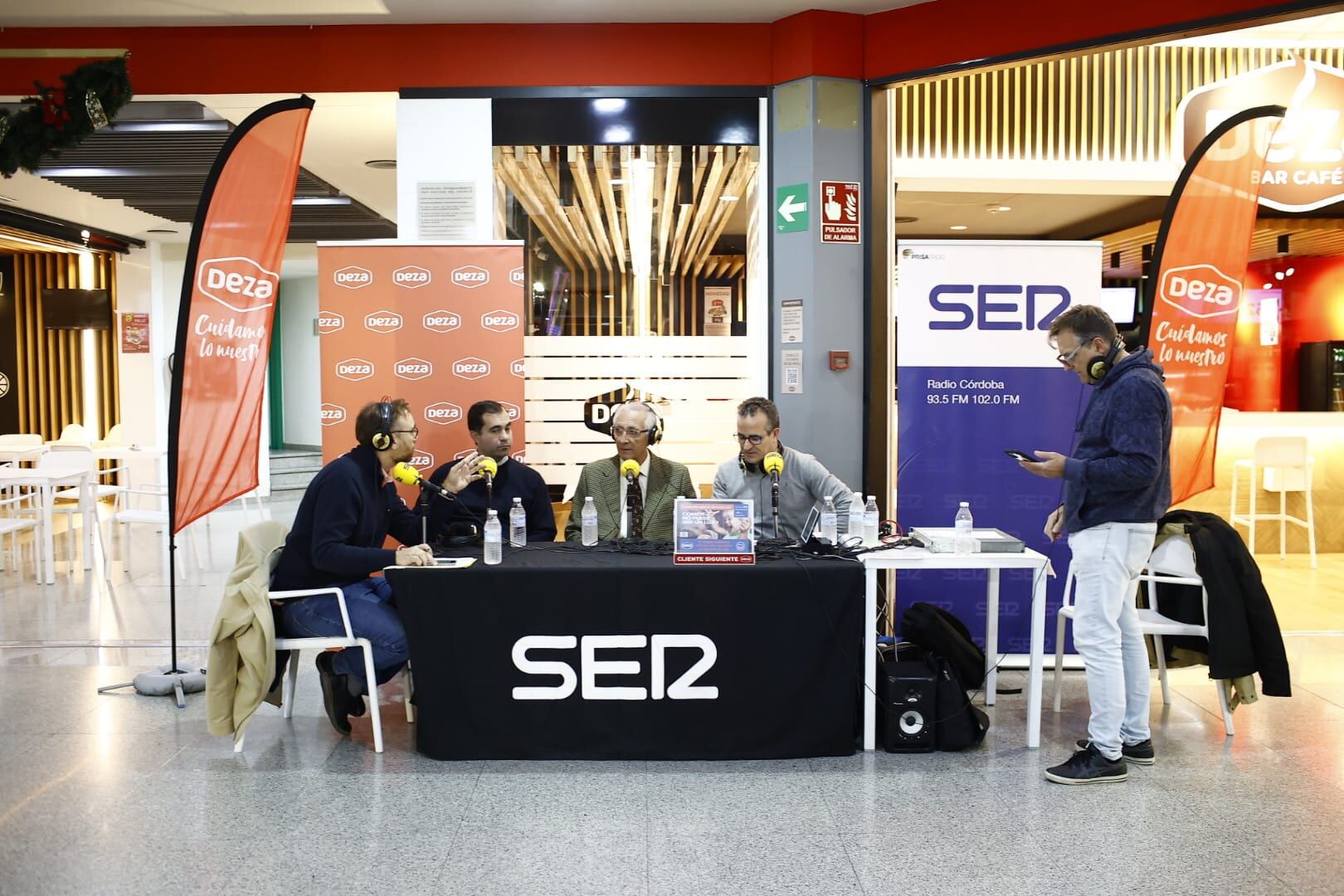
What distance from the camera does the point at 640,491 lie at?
445cm

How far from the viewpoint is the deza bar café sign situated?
6203 millimetres

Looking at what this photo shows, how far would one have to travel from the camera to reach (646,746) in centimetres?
365

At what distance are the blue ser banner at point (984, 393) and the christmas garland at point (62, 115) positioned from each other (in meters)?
3.59

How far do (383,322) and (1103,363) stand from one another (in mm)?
3503

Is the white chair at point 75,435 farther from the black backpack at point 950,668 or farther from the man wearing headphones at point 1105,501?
Answer: the man wearing headphones at point 1105,501

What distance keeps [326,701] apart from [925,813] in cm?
220

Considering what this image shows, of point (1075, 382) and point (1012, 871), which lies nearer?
point (1012, 871)

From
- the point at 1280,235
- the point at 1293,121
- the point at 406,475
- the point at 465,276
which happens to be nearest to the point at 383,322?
the point at 465,276

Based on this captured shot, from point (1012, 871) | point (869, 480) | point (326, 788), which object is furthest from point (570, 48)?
point (1012, 871)

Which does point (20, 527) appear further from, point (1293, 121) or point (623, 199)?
point (1293, 121)

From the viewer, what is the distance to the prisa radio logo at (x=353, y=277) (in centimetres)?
532

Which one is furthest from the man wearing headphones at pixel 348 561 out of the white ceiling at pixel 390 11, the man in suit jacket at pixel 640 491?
the white ceiling at pixel 390 11

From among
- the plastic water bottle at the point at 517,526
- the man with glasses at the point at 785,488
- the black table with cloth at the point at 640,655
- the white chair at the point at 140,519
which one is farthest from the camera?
the white chair at the point at 140,519

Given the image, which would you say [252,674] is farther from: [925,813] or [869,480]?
[869,480]
